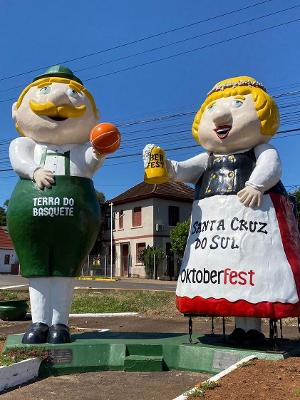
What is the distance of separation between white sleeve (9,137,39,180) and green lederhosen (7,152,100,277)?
142 mm

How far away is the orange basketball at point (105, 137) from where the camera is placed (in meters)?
6.11

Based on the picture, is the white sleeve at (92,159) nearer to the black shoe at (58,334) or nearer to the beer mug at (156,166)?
the beer mug at (156,166)

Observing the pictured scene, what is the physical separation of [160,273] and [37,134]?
2479 centimetres

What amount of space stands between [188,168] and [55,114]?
1.80 meters

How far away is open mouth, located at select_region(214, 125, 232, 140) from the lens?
248 inches

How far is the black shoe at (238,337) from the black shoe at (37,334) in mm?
2244

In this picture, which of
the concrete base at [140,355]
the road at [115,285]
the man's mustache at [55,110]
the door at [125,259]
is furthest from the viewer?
the door at [125,259]

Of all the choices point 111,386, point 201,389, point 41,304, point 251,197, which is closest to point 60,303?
point 41,304

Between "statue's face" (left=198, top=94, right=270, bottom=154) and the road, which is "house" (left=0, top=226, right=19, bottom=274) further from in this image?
"statue's face" (left=198, top=94, right=270, bottom=154)

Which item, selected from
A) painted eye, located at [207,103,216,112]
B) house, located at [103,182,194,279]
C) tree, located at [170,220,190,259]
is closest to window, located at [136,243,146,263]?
house, located at [103,182,194,279]

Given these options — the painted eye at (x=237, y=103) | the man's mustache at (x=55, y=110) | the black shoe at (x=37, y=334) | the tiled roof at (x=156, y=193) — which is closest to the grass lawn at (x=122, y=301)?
the black shoe at (x=37, y=334)

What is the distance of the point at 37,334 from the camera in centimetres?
612

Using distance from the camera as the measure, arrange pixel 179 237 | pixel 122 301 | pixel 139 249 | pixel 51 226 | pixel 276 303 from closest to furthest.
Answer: pixel 276 303 < pixel 51 226 < pixel 122 301 < pixel 179 237 < pixel 139 249

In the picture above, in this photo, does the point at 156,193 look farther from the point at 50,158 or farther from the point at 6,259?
the point at 50,158
